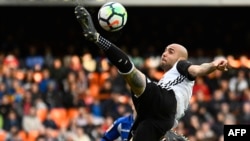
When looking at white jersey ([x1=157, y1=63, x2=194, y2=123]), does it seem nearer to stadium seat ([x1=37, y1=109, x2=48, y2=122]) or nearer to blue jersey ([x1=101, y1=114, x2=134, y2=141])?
blue jersey ([x1=101, y1=114, x2=134, y2=141])

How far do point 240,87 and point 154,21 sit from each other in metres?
5.82

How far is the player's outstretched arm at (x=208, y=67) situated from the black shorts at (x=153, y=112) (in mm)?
439

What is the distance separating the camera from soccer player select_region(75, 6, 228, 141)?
798cm

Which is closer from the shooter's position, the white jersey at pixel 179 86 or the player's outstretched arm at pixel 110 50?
the player's outstretched arm at pixel 110 50

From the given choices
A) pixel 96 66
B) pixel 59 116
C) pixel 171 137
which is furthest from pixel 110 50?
pixel 96 66

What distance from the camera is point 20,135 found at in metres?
18.1

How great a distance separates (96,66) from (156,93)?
13.0m

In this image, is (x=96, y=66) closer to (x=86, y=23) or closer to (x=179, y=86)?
(x=179, y=86)

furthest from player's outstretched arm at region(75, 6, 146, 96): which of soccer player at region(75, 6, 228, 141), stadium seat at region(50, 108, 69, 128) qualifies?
stadium seat at region(50, 108, 69, 128)

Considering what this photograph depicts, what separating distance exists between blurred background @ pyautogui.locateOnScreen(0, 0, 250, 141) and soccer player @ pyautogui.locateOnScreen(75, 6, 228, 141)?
8738mm

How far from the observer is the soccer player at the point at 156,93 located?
7.98 metres

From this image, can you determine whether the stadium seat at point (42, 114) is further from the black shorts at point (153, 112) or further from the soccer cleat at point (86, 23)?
the soccer cleat at point (86, 23)

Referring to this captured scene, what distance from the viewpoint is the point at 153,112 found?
27.7 feet

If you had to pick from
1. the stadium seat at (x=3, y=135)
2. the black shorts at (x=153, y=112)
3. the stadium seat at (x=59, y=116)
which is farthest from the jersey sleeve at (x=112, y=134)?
the stadium seat at (x=59, y=116)
